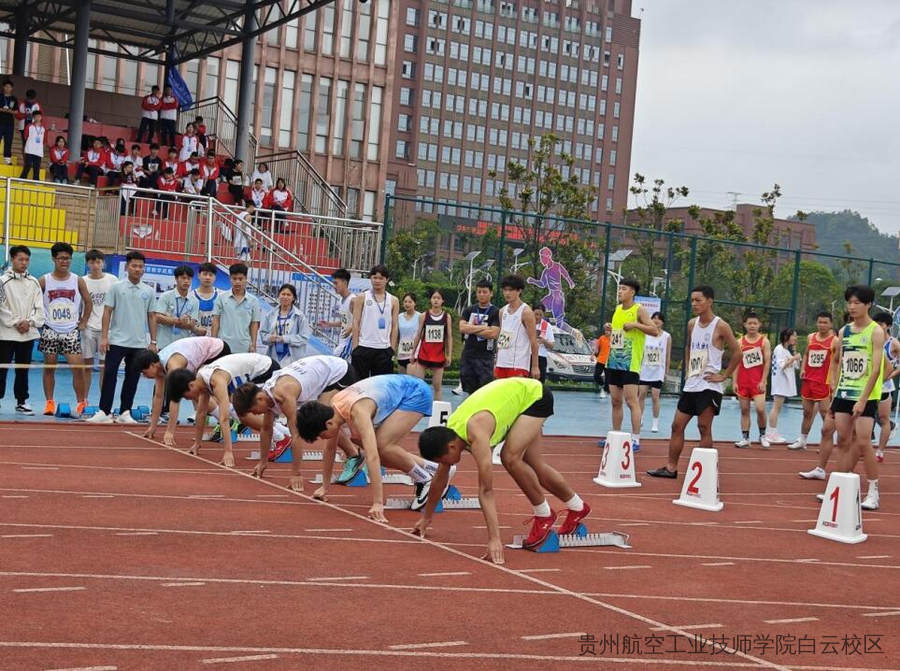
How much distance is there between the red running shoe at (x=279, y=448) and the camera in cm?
1242

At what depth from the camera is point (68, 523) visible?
27.1 ft

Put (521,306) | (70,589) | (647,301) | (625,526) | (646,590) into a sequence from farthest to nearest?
1. (647,301)
2. (521,306)
3. (625,526)
4. (646,590)
5. (70,589)

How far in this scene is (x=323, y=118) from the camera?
61.2m

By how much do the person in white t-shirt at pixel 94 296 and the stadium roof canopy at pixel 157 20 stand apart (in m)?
11.9

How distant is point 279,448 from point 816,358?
757cm

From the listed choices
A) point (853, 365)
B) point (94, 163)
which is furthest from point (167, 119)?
point (853, 365)

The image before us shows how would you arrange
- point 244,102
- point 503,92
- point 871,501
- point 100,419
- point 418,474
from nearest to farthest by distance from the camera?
1. point 418,474
2. point 871,501
3. point 100,419
4. point 244,102
5. point 503,92

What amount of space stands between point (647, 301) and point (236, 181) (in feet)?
32.7

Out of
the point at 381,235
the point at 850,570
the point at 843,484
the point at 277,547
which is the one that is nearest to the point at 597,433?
the point at 381,235

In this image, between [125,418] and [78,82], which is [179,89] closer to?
[78,82]

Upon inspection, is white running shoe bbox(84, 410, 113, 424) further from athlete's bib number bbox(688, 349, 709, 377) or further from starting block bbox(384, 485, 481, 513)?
athlete's bib number bbox(688, 349, 709, 377)

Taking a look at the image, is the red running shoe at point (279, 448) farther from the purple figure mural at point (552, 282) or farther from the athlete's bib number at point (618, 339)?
the purple figure mural at point (552, 282)

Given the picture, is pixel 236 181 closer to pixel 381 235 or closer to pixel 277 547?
pixel 381 235

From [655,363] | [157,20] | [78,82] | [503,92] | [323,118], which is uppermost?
[503,92]
